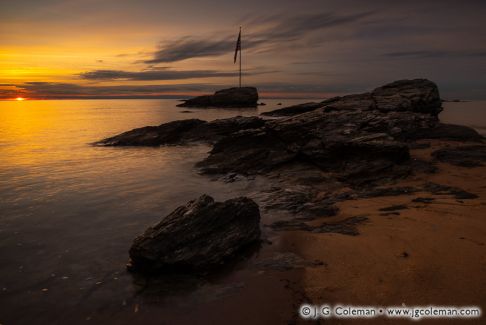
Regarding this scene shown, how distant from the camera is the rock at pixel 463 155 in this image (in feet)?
50.4

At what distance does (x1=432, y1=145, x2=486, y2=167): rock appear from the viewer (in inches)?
604

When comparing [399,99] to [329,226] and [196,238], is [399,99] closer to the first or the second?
[329,226]

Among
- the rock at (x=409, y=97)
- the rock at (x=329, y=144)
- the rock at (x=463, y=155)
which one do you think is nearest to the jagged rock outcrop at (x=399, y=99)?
the rock at (x=409, y=97)

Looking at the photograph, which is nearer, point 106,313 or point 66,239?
point 106,313

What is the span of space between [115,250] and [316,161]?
1052 cm

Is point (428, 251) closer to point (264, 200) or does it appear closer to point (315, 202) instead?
point (315, 202)

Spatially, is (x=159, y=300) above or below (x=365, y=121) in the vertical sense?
below

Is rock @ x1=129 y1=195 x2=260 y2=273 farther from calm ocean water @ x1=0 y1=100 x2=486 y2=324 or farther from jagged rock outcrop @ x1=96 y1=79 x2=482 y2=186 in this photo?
jagged rock outcrop @ x1=96 y1=79 x2=482 y2=186

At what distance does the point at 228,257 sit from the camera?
26.0ft

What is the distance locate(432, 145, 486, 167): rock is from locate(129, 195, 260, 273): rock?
11.9 m

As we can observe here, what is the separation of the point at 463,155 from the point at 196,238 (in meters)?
14.8

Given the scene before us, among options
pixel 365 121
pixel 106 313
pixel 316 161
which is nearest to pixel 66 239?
pixel 106 313

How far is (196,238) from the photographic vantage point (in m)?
7.89


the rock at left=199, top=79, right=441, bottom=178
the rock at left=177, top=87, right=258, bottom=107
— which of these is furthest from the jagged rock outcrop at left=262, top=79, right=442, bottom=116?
the rock at left=177, top=87, right=258, bottom=107
